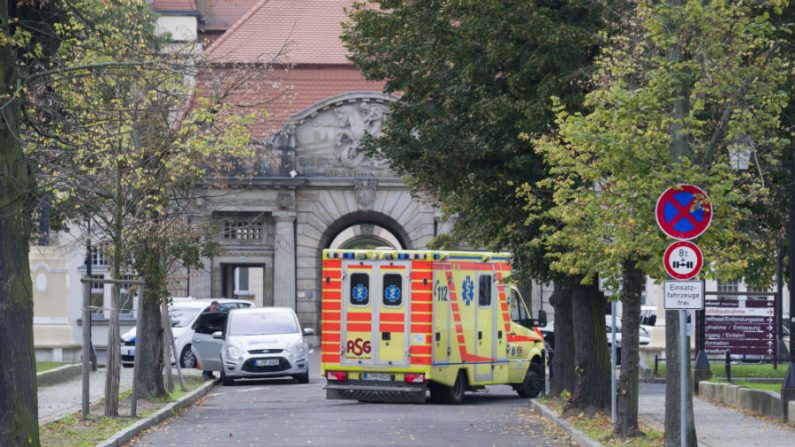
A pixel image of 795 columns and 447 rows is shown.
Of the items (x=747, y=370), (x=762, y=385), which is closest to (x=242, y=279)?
(x=747, y=370)

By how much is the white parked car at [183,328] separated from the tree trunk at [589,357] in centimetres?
1914

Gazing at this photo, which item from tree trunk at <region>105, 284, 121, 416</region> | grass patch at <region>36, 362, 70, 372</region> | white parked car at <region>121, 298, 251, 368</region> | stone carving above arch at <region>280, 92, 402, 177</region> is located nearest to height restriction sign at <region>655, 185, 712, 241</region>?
tree trunk at <region>105, 284, 121, 416</region>

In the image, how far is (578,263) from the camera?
1853cm

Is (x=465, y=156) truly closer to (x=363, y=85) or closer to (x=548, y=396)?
(x=548, y=396)

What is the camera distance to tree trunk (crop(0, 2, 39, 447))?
1502 centimetres

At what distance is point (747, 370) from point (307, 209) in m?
24.7

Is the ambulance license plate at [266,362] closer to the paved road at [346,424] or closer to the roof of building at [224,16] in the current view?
the paved road at [346,424]

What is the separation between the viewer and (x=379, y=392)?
26.9 meters

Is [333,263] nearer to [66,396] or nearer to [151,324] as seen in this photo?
[151,324]

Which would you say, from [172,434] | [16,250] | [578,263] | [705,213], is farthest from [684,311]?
[172,434]

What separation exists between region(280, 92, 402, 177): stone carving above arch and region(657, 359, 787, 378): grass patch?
19802mm

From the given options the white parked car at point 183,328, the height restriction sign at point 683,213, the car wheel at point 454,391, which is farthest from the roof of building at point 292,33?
the height restriction sign at point 683,213

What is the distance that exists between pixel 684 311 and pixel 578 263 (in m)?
3.62

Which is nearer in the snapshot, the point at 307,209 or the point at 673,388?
the point at 673,388
